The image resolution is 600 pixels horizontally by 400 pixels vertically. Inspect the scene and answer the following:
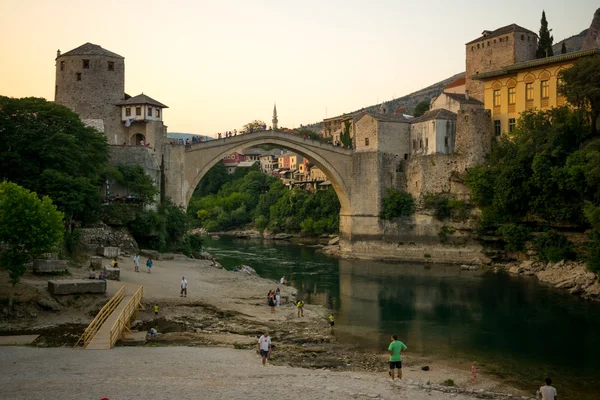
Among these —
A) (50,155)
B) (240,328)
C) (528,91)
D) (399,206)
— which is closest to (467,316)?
(240,328)

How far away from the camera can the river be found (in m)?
20.0

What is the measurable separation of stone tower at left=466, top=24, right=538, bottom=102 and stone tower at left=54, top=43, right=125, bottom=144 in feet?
85.1

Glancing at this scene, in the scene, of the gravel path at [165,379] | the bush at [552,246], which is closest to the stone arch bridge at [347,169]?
the bush at [552,246]

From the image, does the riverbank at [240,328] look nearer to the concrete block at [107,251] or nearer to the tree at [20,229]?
the tree at [20,229]

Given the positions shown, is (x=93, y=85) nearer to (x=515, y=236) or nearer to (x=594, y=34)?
(x=515, y=236)

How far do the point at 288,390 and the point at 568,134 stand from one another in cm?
2975

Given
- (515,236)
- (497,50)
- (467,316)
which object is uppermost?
(497,50)

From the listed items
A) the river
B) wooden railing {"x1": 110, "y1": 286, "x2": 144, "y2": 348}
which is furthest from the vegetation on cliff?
wooden railing {"x1": 110, "y1": 286, "x2": 144, "y2": 348}

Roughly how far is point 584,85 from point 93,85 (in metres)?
28.0

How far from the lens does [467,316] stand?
27.0 m

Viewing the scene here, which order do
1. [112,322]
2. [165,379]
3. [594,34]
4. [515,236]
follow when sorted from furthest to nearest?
1. [594,34]
2. [515,236]
3. [112,322]
4. [165,379]

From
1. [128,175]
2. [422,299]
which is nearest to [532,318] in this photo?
[422,299]

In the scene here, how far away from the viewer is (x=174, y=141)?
42219 mm

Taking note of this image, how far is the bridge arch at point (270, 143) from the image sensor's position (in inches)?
1646
